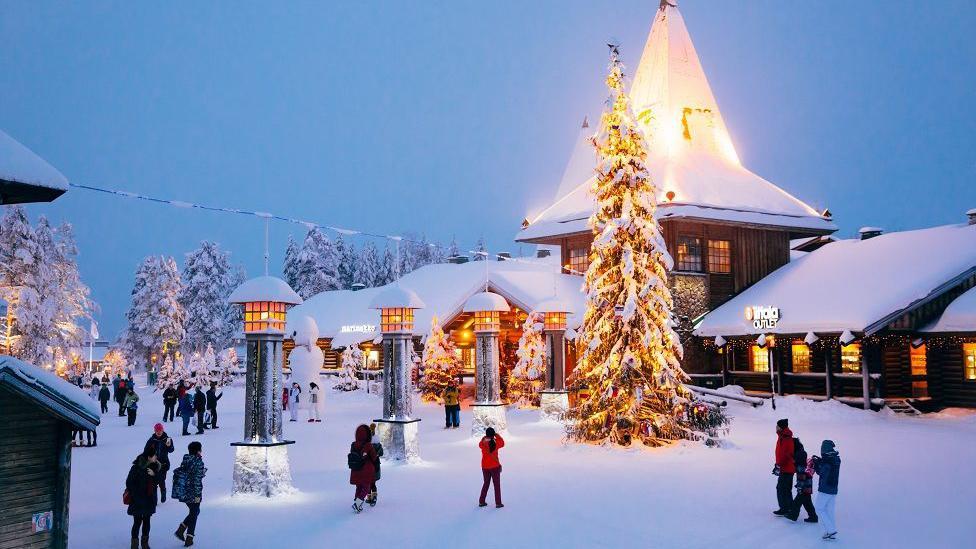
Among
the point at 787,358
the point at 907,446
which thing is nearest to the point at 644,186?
the point at 907,446

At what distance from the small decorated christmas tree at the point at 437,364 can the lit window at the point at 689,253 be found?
35.6 ft

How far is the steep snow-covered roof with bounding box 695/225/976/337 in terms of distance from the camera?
27344 millimetres

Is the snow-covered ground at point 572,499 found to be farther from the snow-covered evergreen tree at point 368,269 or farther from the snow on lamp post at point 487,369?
the snow-covered evergreen tree at point 368,269

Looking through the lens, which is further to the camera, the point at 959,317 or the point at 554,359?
the point at 554,359

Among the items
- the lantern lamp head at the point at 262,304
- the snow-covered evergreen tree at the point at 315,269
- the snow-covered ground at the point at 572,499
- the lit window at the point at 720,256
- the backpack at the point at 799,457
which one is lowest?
the snow-covered ground at the point at 572,499

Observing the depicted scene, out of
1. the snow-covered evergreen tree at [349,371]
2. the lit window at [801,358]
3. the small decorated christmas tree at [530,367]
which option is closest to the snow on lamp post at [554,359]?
the small decorated christmas tree at [530,367]

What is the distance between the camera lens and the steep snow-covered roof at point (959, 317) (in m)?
26.3

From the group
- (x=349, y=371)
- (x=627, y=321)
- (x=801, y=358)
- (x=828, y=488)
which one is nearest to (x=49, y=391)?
(x=828, y=488)

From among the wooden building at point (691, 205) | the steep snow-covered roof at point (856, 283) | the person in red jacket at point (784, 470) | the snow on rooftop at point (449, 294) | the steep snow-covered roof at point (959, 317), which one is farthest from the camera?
the snow on rooftop at point (449, 294)

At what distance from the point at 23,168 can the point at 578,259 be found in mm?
31367

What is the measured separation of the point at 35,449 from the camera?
8547mm

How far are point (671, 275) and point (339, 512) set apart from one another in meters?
24.4

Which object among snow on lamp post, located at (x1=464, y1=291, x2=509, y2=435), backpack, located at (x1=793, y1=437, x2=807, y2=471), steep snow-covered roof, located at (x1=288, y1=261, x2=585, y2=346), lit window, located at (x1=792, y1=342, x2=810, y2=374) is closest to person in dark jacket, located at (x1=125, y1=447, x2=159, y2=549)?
backpack, located at (x1=793, y1=437, x2=807, y2=471)

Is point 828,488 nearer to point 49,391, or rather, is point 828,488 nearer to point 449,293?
point 49,391
